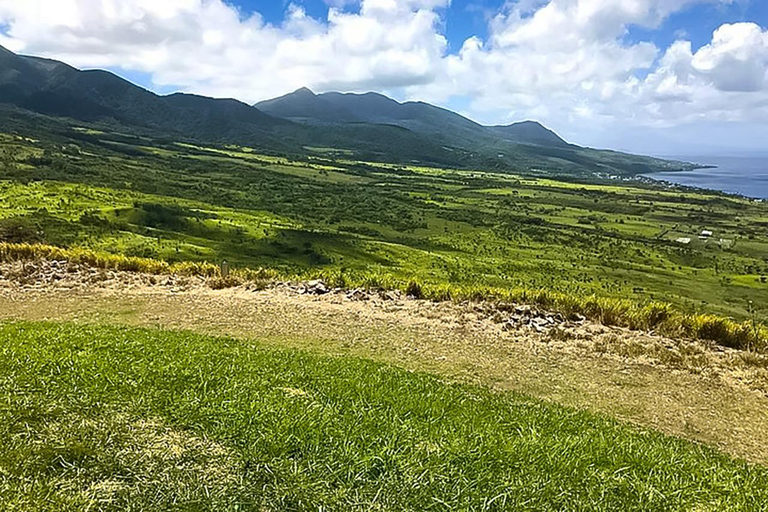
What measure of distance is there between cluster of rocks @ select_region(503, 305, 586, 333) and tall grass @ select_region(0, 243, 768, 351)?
35cm

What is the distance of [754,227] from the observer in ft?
396

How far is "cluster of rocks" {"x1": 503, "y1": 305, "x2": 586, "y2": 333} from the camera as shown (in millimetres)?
14430

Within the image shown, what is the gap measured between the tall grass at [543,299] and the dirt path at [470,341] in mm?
756

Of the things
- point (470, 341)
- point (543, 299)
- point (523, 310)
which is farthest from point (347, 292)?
point (543, 299)

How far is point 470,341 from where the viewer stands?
13.3 meters

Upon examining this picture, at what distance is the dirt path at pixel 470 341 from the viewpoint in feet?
33.0

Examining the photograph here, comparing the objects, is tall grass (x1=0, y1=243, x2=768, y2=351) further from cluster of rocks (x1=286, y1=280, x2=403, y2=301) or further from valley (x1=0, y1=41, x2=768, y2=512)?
cluster of rocks (x1=286, y1=280, x2=403, y2=301)

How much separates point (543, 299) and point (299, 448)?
12.2 meters

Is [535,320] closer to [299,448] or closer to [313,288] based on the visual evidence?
[313,288]

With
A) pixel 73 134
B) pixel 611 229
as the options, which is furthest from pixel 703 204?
pixel 73 134

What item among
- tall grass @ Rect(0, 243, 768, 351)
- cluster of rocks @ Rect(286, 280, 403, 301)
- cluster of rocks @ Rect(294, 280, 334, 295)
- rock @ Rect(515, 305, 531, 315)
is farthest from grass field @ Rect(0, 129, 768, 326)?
rock @ Rect(515, 305, 531, 315)

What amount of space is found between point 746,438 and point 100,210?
63902 mm

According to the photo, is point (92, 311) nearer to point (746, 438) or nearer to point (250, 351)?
point (250, 351)

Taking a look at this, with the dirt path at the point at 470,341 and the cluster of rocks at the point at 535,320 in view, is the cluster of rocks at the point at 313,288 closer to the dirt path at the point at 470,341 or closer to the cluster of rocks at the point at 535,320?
the dirt path at the point at 470,341
